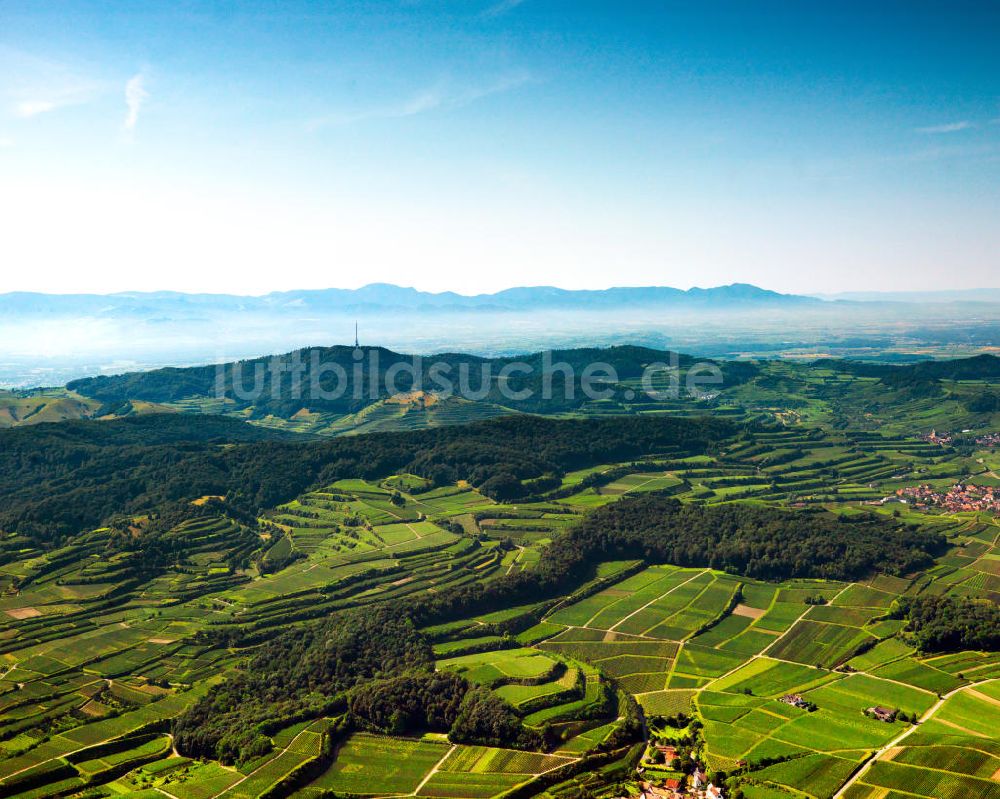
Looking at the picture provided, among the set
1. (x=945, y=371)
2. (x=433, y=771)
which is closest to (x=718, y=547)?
(x=433, y=771)

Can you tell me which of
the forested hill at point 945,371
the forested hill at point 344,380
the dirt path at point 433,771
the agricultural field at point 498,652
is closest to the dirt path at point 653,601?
the agricultural field at point 498,652

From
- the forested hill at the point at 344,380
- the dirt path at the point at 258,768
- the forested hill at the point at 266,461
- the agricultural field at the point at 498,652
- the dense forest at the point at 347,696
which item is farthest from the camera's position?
the forested hill at the point at 344,380

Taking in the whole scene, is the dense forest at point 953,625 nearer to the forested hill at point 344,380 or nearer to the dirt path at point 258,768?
the dirt path at point 258,768

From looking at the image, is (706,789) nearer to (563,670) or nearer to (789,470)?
(563,670)

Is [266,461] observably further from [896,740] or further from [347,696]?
[896,740]

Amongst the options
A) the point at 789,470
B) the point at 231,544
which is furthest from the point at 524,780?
the point at 789,470

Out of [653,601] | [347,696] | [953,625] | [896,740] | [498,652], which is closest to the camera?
[896,740]
